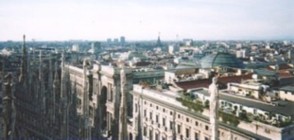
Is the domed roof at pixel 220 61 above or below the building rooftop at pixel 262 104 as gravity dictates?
above

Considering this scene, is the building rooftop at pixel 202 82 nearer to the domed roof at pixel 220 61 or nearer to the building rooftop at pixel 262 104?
the building rooftop at pixel 262 104

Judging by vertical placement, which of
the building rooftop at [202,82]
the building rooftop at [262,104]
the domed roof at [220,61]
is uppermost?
the domed roof at [220,61]

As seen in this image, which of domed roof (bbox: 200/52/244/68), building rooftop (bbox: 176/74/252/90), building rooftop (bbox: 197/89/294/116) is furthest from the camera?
domed roof (bbox: 200/52/244/68)

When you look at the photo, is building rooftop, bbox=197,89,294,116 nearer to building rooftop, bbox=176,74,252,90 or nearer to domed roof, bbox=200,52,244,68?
building rooftop, bbox=176,74,252,90

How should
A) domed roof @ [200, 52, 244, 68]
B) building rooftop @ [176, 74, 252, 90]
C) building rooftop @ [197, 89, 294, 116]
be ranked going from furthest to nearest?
domed roof @ [200, 52, 244, 68] → building rooftop @ [176, 74, 252, 90] → building rooftop @ [197, 89, 294, 116]

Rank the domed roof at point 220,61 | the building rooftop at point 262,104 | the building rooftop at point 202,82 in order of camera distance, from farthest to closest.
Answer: the domed roof at point 220,61
the building rooftop at point 202,82
the building rooftop at point 262,104

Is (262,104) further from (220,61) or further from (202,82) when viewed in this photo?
(220,61)

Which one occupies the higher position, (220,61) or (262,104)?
(220,61)

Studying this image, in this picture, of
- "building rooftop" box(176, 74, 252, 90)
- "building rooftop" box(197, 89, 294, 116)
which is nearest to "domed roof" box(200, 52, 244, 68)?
"building rooftop" box(176, 74, 252, 90)

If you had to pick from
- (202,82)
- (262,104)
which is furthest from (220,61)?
(262,104)

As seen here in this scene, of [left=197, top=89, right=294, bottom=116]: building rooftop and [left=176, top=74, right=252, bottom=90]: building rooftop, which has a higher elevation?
[left=176, top=74, right=252, bottom=90]: building rooftop

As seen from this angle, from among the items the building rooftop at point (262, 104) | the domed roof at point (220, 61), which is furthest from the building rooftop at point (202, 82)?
the domed roof at point (220, 61)

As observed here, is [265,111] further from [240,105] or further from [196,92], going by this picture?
[196,92]
